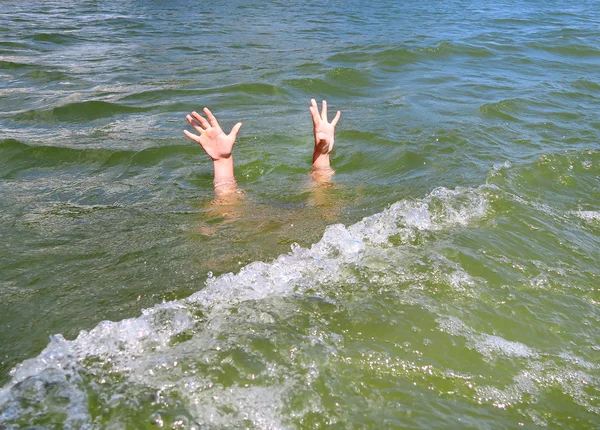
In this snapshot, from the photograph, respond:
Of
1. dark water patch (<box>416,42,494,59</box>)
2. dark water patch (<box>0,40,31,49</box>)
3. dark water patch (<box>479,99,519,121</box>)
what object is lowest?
dark water patch (<box>479,99,519,121</box>)

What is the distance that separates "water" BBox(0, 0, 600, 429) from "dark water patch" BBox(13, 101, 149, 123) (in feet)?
0.11

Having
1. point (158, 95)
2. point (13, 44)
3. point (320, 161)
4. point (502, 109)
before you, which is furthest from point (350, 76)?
point (13, 44)

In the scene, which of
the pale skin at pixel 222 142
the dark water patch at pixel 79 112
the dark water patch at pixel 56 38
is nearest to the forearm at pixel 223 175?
the pale skin at pixel 222 142

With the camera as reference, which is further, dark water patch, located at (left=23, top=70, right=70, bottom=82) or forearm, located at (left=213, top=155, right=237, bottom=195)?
dark water patch, located at (left=23, top=70, right=70, bottom=82)

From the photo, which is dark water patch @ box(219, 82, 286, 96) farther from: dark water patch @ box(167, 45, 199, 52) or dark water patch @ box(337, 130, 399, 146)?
dark water patch @ box(167, 45, 199, 52)

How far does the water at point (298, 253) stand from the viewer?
9.20 ft

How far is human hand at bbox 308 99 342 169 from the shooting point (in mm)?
5527

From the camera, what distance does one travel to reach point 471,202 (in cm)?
498

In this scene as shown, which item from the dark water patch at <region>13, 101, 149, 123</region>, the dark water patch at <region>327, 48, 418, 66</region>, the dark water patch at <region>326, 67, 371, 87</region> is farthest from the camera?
the dark water patch at <region>327, 48, 418, 66</region>

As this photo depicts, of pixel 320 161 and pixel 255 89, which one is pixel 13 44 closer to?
pixel 255 89

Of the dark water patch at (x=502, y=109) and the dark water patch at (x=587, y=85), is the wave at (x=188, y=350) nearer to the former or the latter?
the dark water patch at (x=502, y=109)

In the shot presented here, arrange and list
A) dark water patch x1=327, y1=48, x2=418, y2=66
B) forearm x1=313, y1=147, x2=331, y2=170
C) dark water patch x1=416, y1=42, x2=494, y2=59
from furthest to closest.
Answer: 1. dark water patch x1=416, y1=42, x2=494, y2=59
2. dark water patch x1=327, y1=48, x2=418, y2=66
3. forearm x1=313, y1=147, x2=331, y2=170

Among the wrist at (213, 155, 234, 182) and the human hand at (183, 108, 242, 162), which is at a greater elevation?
the human hand at (183, 108, 242, 162)

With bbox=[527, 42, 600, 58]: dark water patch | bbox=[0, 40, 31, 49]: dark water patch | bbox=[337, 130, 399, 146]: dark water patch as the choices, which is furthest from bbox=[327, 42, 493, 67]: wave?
bbox=[0, 40, 31, 49]: dark water patch
